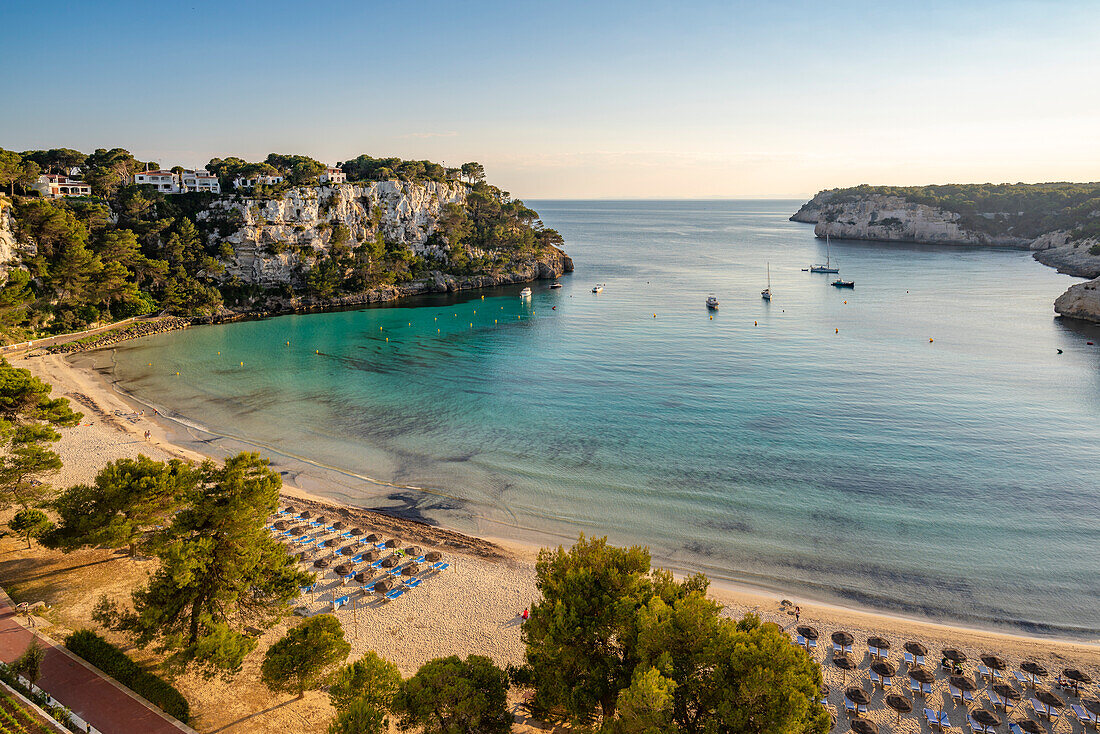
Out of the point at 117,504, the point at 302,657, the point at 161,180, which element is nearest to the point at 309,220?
the point at 161,180

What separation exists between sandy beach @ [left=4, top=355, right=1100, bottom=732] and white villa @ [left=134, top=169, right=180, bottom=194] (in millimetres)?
84668

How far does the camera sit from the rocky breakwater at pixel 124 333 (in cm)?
5961

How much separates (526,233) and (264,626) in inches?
4132

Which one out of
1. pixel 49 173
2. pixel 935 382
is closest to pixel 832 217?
pixel 935 382

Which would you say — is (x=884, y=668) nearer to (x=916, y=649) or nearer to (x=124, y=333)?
(x=916, y=649)

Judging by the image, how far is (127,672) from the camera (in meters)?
15.8

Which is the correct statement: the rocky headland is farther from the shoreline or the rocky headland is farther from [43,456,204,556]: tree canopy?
[43,456,204,556]: tree canopy

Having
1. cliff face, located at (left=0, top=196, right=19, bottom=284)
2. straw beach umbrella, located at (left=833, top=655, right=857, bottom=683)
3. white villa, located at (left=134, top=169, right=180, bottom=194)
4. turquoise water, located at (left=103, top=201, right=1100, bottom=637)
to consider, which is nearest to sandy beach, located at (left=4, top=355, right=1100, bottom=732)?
straw beach umbrella, located at (left=833, top=655, right=857, bottom=683)

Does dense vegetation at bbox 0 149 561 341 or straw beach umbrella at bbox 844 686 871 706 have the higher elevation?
dense vegetation at bbox 0 149 561 341

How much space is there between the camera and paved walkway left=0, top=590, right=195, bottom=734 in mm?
14242

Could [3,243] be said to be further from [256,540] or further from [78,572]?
[256,540]

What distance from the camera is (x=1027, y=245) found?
147000 millimetres

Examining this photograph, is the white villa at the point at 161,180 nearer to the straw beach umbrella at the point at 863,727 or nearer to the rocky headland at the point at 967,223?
the straw beach umbrella at the point at 863,727

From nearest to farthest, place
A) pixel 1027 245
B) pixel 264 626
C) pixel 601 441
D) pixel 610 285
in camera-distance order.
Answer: pixel 264 626, pixel 601 441, pixel 610 285, pixel 1027 245
